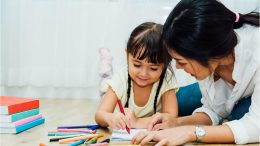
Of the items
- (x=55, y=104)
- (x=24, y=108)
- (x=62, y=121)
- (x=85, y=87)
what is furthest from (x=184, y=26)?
(x=85, y=87)

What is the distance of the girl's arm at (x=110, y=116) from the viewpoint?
1084mm

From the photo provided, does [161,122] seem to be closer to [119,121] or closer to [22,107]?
[119,121]

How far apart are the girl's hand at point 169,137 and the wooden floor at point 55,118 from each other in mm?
200

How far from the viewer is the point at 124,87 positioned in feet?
4.52

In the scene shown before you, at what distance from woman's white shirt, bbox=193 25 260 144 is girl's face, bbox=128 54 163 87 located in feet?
0.54

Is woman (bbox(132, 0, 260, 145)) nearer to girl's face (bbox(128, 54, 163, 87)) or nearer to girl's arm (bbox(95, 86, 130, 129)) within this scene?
girl's arm (bbox(95, 86, 130, 129))

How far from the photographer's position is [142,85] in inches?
53.7

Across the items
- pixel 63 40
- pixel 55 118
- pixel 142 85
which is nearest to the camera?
pixel 142 85

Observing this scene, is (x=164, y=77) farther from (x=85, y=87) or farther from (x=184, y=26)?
(x=85, y=87)

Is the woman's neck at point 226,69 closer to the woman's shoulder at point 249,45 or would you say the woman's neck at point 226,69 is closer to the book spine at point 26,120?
the woman's shoulder at point 249,45

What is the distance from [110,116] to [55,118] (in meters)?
0.50

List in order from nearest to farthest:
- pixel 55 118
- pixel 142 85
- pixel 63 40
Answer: pixel 142 85 < pixel 55 118 < pixel 63 40

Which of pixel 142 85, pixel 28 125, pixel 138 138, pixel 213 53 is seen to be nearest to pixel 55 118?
pixel 28 125

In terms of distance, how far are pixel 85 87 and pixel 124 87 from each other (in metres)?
1.01
